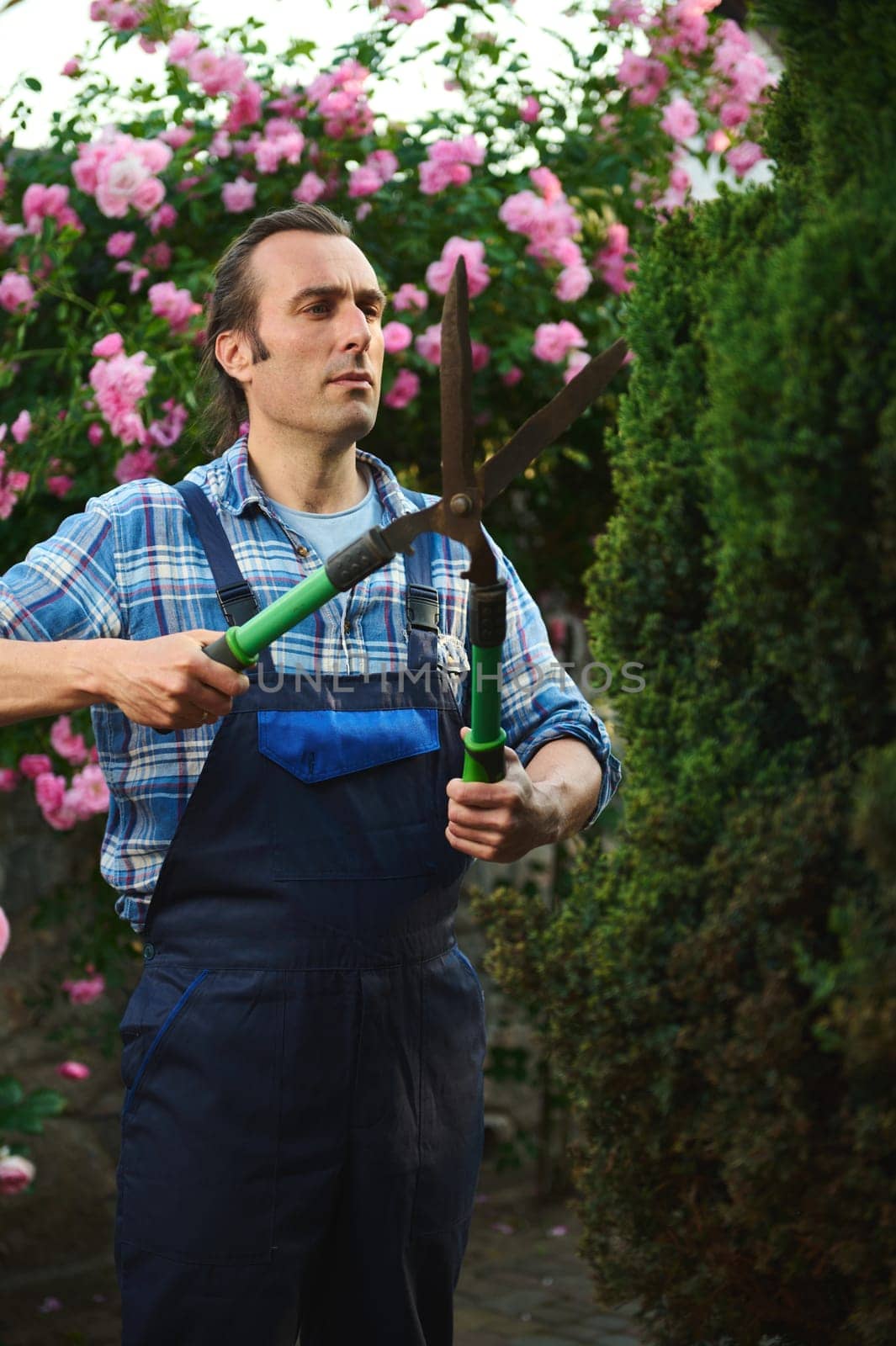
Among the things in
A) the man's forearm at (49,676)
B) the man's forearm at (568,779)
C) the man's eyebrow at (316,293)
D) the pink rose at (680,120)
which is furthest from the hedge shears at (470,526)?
the pink rose at (680,120)

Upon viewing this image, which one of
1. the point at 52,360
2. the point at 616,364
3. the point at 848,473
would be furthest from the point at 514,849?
the point at 52,360

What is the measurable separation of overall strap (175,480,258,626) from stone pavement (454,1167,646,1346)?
2241 mm

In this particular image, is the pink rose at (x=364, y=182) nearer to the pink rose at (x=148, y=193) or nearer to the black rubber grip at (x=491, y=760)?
the pink rose at (x=148, y=193)

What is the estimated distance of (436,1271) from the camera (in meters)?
2.21

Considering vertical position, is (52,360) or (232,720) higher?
(52,360)

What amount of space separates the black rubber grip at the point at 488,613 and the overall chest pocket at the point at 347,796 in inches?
21.1

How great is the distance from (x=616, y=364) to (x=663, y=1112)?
0.87 metres

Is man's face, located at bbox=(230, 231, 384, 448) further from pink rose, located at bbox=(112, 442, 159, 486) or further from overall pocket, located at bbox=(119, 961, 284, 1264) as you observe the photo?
pink rose, located at bbox=(112, 442, 159, 486)

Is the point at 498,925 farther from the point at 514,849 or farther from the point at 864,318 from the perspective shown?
the point at 864,318

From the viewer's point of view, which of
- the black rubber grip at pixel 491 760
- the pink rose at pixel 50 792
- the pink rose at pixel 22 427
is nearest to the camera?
the black rubber grip at pixel 491 760

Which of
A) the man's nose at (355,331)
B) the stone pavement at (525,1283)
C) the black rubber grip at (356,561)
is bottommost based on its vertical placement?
the stone pavement at (525,1283)

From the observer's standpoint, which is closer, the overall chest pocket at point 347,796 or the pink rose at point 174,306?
the overall chest pocket at point 347,796

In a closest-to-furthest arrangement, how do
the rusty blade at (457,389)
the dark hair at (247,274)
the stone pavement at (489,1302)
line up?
the rusty blade at (457,389), the dark hair at (247,274), the stone pavement at (489,1302)

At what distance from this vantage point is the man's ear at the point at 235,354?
8.02ft
